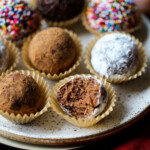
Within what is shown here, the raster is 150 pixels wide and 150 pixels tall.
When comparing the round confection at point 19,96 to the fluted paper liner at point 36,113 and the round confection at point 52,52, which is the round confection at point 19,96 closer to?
the fluted paper liner at point 36,113

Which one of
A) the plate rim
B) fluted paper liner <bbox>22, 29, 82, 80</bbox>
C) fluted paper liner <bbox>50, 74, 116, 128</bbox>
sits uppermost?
fluted paper liner <bbox>22, 29, 82, 80</bbox>

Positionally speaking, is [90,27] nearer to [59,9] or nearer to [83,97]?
[59,9]

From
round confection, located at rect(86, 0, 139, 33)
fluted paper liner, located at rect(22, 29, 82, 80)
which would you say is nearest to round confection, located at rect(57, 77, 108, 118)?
fluted paper liner, located at rect(22, 29, 82, 80)

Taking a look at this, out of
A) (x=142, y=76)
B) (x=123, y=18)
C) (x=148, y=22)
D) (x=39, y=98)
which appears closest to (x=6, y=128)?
(x=39, y=98)

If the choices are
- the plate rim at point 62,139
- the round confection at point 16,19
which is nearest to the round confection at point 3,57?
the round confection at point 16,19

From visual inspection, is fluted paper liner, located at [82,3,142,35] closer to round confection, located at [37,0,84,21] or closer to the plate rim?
round confection, located at [37,0,84,21]

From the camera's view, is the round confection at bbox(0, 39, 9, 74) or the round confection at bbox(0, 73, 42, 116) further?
the round confection at bbox(0, 39, 9, 74)
